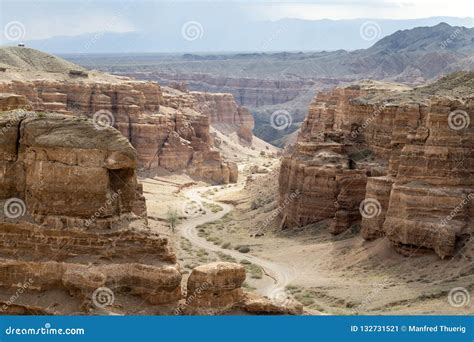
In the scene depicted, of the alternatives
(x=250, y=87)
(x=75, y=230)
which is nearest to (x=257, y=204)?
(x=75, y=230)

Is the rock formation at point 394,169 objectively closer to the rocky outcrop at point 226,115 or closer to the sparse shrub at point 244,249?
the sparse shrub at point 244,249

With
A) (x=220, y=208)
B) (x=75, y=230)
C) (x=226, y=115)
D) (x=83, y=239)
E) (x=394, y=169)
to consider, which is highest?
(x=75, y=230)

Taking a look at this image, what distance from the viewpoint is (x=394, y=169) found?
4316cm

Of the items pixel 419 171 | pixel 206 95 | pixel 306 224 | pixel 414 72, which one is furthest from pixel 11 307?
pixel 414 72

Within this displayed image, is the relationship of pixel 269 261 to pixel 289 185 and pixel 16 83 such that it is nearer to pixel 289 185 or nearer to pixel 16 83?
pixel 289 185

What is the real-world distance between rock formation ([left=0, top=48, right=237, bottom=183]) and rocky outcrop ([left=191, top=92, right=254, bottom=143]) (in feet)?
113

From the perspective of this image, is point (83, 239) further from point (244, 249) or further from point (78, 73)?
point (78, 73)

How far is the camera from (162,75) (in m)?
196

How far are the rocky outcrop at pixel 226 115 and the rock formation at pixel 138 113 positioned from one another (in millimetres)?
34449

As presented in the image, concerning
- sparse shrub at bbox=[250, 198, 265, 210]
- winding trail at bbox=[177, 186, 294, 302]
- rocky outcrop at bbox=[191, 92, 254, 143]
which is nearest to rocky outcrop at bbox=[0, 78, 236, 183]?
winding trail at bbox=[177, 186, 294, 302]

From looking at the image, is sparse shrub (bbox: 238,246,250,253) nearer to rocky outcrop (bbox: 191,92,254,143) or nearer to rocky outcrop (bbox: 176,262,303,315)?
rocky outcrop (bbox: 176,262,303,315)

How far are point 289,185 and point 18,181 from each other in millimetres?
31520

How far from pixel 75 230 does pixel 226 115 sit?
103 m

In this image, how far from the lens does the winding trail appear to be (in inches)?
1478
